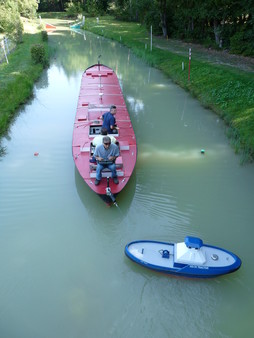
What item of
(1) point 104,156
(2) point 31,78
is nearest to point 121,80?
(2) point 31,78

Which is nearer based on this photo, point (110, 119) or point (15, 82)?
point (110, 119)

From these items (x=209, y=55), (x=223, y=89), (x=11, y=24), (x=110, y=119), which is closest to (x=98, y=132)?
(x=110, y=119)

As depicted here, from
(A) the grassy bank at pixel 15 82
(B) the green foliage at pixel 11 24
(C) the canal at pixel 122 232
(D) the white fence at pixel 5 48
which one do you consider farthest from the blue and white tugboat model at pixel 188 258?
(B) the green foliage at pixel 11 24

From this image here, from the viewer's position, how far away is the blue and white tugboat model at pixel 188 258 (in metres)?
4.86

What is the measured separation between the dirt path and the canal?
23.9 ft

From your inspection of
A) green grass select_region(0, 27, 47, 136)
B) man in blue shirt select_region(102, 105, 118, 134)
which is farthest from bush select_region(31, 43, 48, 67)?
man in blue shirt select_region(102, 105, 118, 134)

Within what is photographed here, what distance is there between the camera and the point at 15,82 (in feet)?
46.3

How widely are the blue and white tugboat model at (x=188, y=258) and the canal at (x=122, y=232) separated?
0.83ft

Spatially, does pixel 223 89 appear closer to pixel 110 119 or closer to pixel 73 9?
pixel 110 119

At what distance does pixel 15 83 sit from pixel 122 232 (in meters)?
11.5

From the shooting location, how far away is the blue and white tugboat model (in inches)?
191

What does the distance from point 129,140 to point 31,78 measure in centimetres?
1046

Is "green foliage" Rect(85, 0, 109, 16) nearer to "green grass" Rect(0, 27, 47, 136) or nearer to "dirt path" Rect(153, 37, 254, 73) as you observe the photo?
"dirt path" Rect(153, 37, 254, 73)

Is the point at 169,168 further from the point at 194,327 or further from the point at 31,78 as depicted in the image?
the point at 31,78
